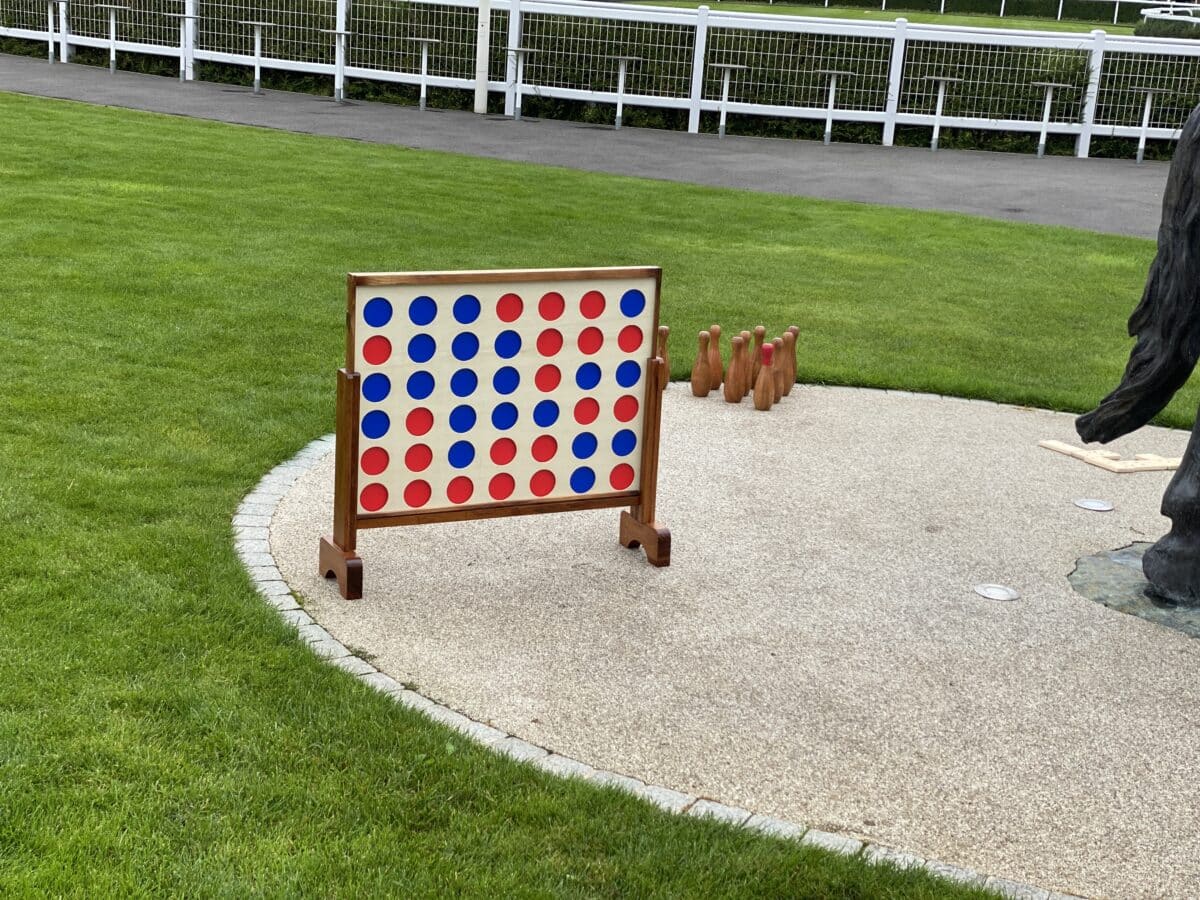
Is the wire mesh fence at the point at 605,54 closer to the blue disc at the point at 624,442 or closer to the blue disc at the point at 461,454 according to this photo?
the blue disc at the point at 624,442

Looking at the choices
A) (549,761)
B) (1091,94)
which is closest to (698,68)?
(1091,94)

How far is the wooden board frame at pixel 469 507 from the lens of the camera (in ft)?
19.0

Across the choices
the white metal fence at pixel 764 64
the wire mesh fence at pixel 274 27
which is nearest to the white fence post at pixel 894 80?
the white metal fence at pixel 764 64

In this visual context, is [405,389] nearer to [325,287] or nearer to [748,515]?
[748,515]

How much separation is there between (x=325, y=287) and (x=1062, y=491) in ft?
20.5

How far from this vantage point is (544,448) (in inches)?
252

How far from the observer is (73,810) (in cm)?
416

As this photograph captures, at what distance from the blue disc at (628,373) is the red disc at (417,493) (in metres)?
1.00

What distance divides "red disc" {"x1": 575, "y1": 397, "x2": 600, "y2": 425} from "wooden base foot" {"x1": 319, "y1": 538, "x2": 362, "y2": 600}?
3.90 feet

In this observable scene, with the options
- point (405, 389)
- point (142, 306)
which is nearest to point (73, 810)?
point (405, 389)

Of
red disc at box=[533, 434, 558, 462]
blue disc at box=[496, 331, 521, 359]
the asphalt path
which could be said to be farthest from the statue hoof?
the asphalt path

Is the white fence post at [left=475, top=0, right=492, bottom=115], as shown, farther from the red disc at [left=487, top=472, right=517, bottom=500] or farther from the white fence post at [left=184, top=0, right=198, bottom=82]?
A: the red disc at [left=487, top=472, right=517, bottom=500]

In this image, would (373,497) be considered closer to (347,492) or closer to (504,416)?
(347,492)

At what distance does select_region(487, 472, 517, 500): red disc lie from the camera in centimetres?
630
